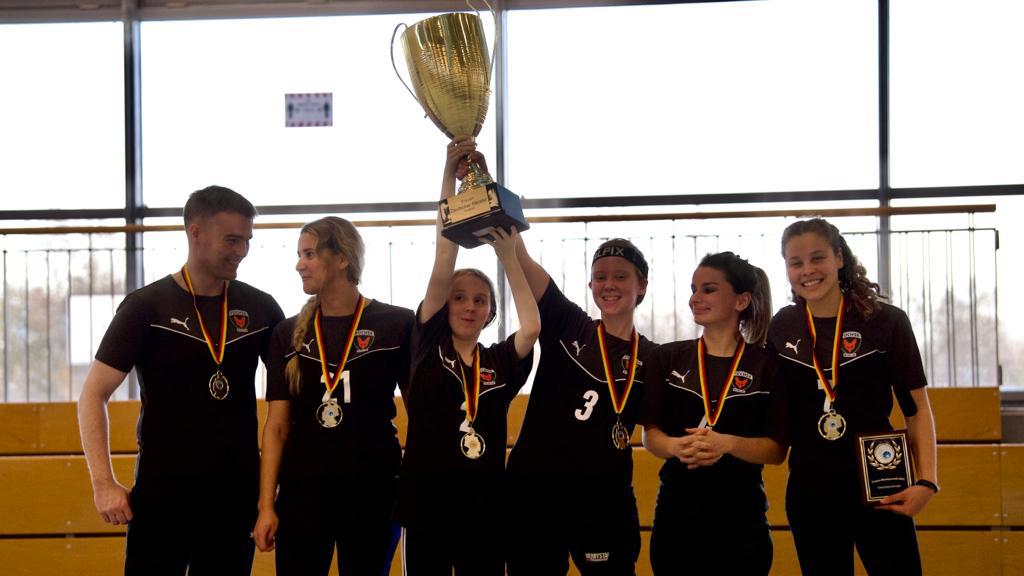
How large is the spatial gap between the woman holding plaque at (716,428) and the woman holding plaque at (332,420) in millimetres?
795

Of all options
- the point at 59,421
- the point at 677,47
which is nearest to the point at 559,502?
the point at 59,421

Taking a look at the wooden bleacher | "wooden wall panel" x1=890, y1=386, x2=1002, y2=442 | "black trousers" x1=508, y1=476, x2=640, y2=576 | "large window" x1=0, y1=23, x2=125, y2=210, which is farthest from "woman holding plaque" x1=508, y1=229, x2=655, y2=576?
"large window" x1=0, y1=23, x2=125, y2=210

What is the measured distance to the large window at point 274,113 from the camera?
5.60m

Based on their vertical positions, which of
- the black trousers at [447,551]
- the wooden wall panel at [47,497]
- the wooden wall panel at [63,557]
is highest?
the black trousers at [447,551]

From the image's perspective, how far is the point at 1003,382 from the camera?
508 cm

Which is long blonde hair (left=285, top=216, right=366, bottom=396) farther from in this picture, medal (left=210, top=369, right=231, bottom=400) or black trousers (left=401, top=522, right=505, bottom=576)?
black trousers (left=401, top=522, right=505, bottom=576)

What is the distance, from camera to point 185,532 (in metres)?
2.51

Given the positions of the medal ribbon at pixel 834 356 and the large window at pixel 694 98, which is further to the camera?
the large window at pixel 694 98

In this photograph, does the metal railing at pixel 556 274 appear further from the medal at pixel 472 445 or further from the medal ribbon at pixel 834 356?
the medal at pixel 472 445

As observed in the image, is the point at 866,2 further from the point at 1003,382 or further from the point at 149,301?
the point at 149,301


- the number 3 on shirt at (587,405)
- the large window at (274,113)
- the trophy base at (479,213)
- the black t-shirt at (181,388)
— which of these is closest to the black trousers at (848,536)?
the number 3 on shirt at (587,405)

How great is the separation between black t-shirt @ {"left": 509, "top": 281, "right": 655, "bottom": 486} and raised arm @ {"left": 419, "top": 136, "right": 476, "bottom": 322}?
0.35 m

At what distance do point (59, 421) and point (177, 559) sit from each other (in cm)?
238

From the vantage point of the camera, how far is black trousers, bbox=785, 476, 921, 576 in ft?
7.82
